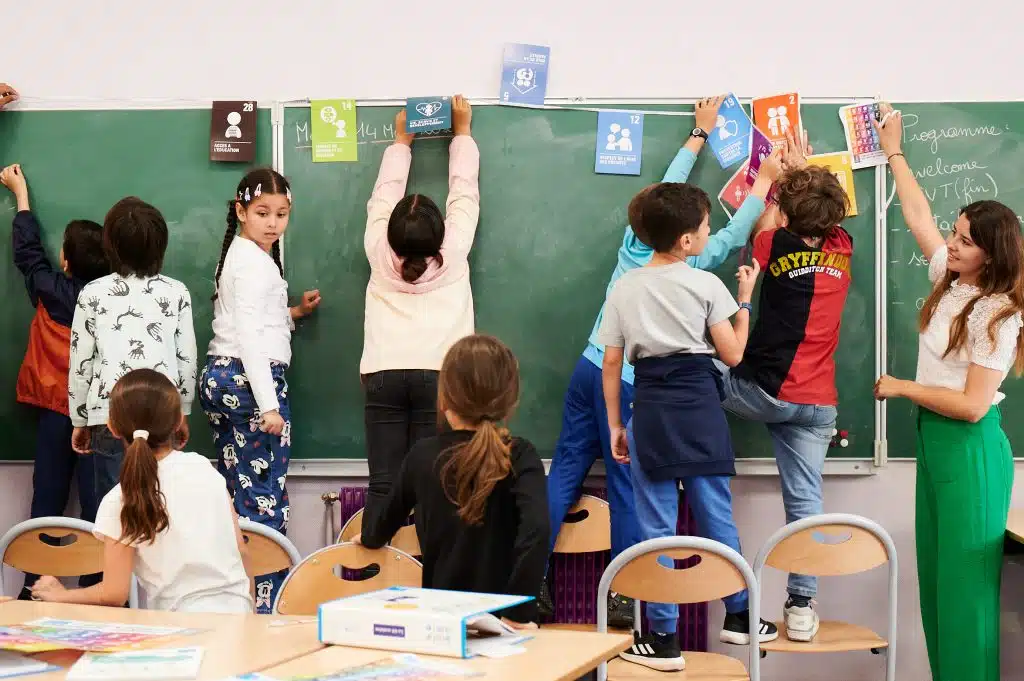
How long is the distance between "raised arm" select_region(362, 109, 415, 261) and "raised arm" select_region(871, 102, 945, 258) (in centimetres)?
158

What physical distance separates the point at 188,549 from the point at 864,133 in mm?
2549

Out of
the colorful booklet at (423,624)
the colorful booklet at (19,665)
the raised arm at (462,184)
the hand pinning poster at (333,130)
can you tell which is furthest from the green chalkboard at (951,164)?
the colorful booklet at (19,665)

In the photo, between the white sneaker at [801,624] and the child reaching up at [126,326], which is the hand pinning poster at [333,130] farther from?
the white sneaker at [801,624]

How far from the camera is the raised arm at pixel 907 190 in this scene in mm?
3338

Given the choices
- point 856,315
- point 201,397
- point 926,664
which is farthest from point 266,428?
point 926,664

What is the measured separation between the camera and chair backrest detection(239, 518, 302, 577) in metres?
2.69

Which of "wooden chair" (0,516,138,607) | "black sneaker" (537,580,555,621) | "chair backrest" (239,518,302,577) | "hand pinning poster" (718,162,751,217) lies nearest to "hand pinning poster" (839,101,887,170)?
"hand pinning poster" (718,162,751,217)

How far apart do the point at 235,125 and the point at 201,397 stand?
943 millimetres

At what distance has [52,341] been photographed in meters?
3.66

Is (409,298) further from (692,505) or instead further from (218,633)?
(218,633)

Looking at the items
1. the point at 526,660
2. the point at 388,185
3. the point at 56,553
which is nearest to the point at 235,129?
the point at 388,185

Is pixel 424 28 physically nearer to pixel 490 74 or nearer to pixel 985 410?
pixel 490 74

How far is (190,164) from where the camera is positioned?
12.2ft

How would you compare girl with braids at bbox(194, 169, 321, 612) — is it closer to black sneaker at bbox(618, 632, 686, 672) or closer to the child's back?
the child's back
